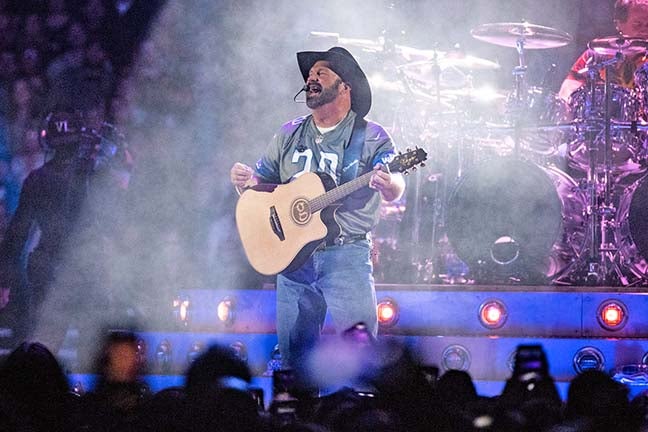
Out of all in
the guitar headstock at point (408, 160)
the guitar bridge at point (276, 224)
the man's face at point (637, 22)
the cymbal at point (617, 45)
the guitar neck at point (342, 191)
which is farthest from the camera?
the man's face at point (637, 22)

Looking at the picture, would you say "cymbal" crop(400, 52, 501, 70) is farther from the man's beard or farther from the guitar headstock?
the guitar headstock

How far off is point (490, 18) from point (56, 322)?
14.4 ft

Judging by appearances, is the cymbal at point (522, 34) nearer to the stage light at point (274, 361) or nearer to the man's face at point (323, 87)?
the man's face at point (323, 87)

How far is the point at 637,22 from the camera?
808 cm

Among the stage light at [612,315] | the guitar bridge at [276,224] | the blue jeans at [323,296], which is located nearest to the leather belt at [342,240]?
the blue jeans at [323,296]

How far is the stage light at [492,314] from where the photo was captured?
6.09 m

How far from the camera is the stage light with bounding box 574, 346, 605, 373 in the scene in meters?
5.78

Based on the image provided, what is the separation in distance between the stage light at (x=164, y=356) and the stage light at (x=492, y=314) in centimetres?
193

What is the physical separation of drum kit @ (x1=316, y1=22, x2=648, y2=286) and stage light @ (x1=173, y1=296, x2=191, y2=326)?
1624 mm

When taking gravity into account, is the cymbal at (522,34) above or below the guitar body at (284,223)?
above

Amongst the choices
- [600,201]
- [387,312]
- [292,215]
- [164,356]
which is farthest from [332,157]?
[600,201]

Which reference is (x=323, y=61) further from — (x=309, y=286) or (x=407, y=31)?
(x=407, y=31)

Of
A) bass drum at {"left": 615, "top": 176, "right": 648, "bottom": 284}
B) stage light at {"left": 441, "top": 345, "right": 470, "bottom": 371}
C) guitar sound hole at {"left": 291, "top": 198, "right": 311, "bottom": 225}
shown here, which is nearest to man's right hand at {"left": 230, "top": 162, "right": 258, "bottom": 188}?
guitar sound hole at {"left": 291, "top": 198, "right": 311, "bottom": 225}

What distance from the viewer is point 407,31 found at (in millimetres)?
8266
